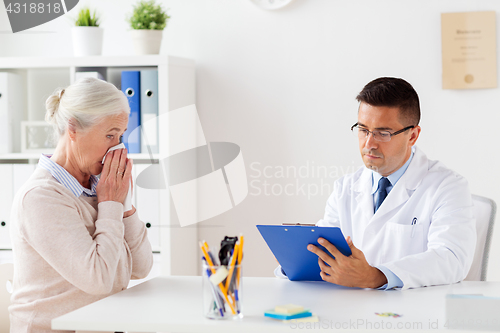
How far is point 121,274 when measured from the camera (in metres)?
1.57

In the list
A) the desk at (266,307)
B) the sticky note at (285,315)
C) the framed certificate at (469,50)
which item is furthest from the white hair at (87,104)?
the framed certificate at (469,50)

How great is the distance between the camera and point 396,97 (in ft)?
5.93

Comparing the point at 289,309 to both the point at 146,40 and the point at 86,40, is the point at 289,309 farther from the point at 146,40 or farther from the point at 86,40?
the point at 86,40

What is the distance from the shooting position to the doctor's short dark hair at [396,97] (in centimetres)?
181

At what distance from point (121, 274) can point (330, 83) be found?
5.07 ft

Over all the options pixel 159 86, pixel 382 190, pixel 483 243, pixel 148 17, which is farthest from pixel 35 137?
pixel 483 243

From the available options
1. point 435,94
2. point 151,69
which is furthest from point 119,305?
point 435,94

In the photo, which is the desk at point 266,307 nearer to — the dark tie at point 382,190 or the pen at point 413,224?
the pen at point 413,224

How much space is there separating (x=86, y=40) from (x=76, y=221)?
1432mm

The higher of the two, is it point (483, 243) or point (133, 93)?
point (133, 93)

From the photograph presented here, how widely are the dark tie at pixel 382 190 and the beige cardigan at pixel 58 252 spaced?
879 mm

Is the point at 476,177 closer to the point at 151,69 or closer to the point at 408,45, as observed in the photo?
the point at 408,45

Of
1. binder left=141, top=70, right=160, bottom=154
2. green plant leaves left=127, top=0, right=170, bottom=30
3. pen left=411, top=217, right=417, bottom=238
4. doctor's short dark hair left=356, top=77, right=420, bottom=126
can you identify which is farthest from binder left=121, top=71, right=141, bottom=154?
pen left=411, top=217, right=417, bottom=238

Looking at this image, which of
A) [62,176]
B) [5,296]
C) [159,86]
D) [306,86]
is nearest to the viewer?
[62,176]
